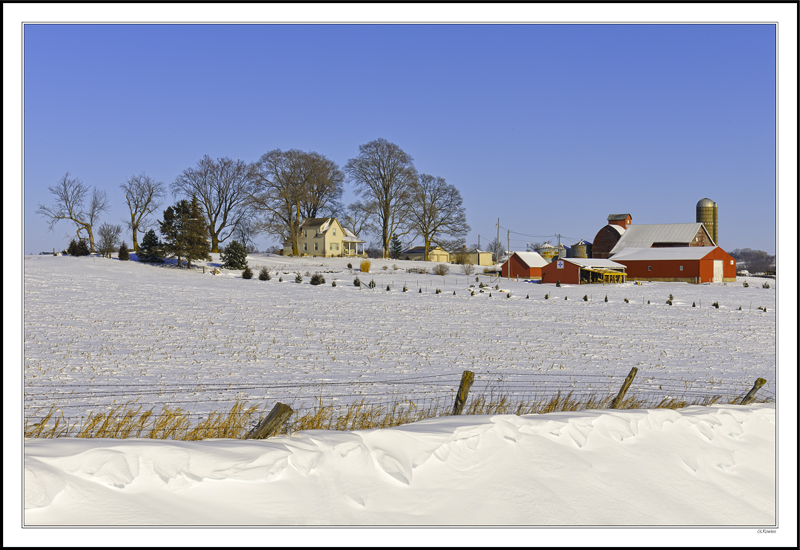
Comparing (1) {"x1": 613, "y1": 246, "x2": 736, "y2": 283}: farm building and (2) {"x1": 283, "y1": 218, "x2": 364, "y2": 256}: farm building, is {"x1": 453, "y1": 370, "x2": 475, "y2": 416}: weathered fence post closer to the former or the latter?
(1) {"x1": 613, "y1": 246, "x2": 736, "y2": 283}: farm building

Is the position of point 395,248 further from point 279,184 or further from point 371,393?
point 371,393

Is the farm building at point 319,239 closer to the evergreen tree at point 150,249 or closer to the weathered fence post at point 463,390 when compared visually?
the evergreen tree at point 150,249

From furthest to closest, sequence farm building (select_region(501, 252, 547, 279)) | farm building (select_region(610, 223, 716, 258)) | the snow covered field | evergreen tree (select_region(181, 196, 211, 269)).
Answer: farm building (select_region(610, 223, 716, 258)) → farm building (select_region(501, 252, 547, 279)) → evergreen tree (select_region(181, 196, 211, 269)) → the snow covered field

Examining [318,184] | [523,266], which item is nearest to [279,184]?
[318,184]

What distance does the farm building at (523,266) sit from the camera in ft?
161

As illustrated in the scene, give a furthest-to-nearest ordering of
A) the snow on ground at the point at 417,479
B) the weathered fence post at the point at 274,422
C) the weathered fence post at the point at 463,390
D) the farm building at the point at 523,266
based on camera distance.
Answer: the farm building at the point at 523,266 < the weathered fence post at the point at 463,390 < the weathered fence post at the point at 274,422 < the snow on ground at the point at 417,479

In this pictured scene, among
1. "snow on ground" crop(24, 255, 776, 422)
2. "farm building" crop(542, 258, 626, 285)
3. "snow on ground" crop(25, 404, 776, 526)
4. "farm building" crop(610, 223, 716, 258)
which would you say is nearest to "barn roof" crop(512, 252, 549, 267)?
"farm building" crop(542, 258, 626, 285)

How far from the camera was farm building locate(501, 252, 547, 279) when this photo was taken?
4919 centimetres

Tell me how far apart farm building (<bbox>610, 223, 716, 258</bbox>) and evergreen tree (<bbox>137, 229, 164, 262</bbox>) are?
1662 inches

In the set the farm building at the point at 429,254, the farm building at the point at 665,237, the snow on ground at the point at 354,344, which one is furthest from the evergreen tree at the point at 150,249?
the farm building at the point at 665,237

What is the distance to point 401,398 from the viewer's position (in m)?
9.99

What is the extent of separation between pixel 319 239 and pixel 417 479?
205 feet

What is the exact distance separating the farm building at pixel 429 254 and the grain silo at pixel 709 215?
36.1 m

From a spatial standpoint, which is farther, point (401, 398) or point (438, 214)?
point (438, 214)
